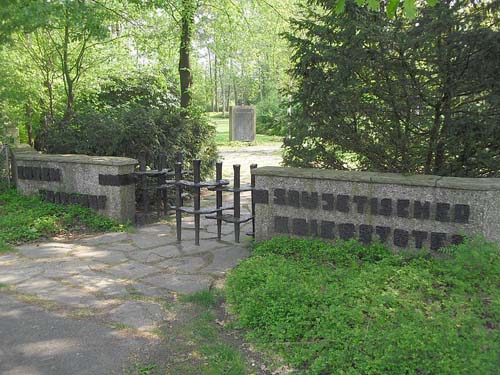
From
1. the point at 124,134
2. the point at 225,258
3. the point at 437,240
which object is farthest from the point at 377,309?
the point at 124,134

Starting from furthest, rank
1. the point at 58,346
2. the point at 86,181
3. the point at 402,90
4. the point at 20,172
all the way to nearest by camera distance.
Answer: the point at 20,172 → the point at 86,181 → the point at 402,90 → the point at 58,346

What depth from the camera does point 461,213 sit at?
195 inches

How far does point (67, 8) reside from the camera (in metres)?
8.20

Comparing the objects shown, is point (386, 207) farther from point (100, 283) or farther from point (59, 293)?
point (59, 293)

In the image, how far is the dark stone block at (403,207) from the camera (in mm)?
5253

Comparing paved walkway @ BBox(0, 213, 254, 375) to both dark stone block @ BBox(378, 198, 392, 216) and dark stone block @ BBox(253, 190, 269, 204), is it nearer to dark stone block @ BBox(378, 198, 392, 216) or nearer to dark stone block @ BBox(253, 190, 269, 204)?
dark stone block @ BBox(253, 190, 269, 204)

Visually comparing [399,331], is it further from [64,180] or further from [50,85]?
[50,85]

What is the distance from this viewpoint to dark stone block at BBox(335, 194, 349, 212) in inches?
219

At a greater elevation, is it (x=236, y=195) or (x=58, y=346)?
(x=236, y=195)

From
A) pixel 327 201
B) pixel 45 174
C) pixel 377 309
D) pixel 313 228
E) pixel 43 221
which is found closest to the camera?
pixel 377 309

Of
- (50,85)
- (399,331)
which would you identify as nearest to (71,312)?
(399,331)

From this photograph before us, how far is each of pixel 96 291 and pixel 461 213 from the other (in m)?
3.67

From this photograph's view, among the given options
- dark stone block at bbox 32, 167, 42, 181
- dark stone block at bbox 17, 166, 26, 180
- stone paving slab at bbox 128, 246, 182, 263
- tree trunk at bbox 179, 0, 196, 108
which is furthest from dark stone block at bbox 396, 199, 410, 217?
tree trunk at bbox 179, 0, 196, 108

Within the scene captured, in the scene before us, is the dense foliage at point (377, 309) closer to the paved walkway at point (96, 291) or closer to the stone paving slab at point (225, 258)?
the stone paving slab at point (225, 258)
